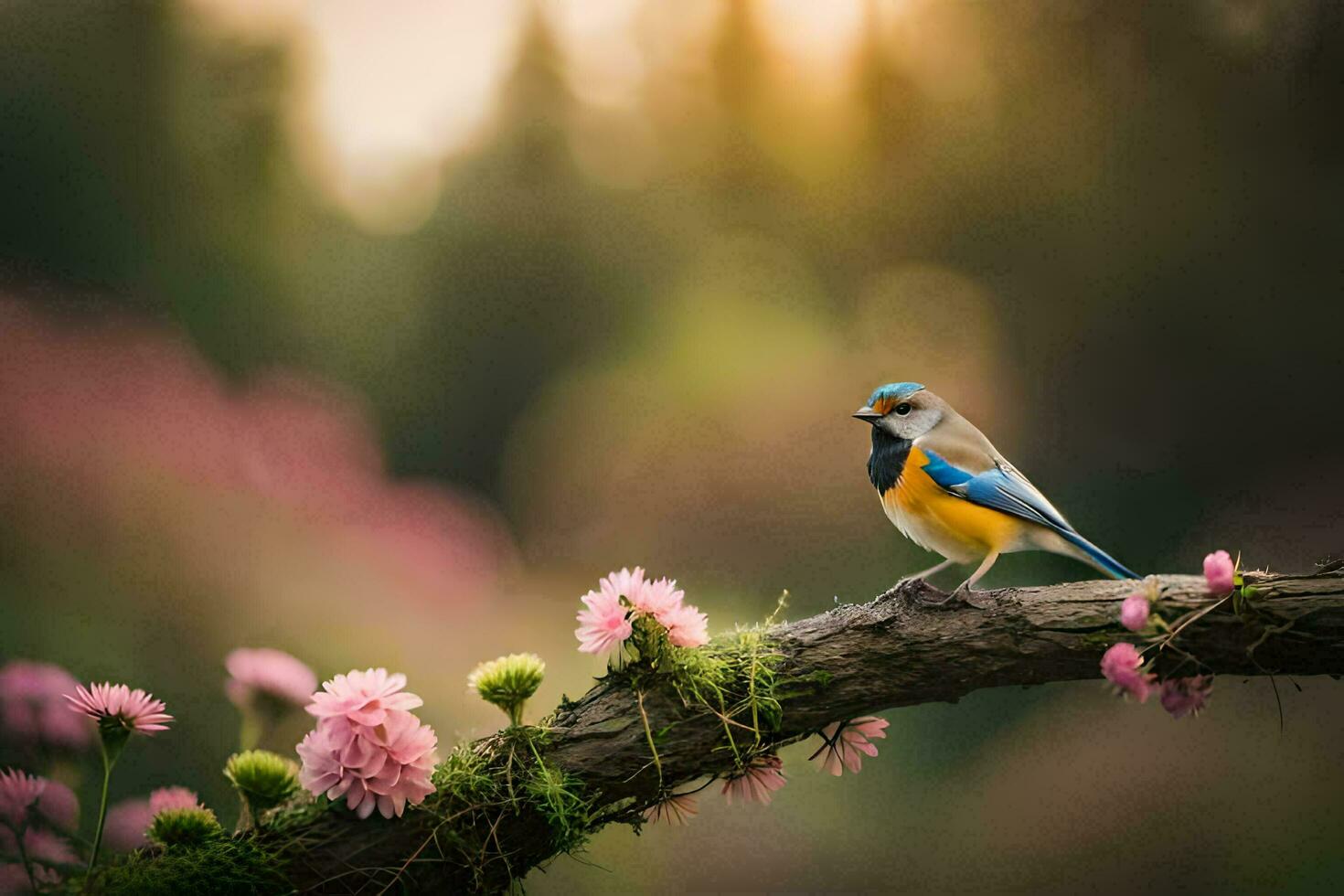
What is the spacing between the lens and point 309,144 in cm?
182

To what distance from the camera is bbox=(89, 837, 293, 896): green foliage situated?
1.17 meters

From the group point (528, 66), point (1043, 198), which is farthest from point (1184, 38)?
point (528, 66)

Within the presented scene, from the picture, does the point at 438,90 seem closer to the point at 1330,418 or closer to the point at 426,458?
the point at 426,458

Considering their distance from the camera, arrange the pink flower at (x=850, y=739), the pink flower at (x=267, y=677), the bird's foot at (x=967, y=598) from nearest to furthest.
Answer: the bird's foot at (x=967, y=598) < the pink flower at (x=850, y=739) < the pink flower at (x=267, y=677)

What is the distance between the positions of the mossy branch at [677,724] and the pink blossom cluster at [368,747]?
0.14 ft

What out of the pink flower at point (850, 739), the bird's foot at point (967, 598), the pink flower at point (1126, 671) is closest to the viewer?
the pink flower at point (1126, 671)

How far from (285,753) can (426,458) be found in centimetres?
51

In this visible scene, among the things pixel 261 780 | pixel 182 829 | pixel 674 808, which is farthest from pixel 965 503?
pixel 182 829

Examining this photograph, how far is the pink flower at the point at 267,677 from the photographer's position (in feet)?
5.18

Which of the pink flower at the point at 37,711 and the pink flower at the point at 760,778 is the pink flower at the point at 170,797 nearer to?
the pink flower at the point at 37,711

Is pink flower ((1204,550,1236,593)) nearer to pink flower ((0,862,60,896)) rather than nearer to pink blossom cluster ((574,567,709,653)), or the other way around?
pink blossom cluster ((574,567,709,653))

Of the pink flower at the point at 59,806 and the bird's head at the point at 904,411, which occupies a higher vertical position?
the bird's head at the point at 904,411

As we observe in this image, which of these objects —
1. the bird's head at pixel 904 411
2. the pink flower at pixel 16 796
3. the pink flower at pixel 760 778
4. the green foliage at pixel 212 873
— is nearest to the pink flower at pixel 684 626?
the pink flower at pixel 760 778

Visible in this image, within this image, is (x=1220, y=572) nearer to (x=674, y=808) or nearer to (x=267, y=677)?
(x=674, y=808)
